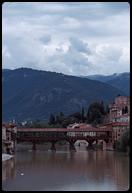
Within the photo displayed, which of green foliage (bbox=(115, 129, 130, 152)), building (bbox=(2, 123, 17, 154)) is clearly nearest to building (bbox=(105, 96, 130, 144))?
green foliage (bbox=(115, 129, 130, 152))

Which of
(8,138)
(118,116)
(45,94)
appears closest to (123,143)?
(8,138)

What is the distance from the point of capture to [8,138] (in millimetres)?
21594

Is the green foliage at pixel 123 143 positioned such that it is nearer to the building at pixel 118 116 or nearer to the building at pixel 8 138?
Result: the building at pixel 118 116

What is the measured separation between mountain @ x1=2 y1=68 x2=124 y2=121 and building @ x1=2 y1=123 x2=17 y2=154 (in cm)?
2944

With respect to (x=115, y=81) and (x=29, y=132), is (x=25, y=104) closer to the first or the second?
(x=115, y=81)

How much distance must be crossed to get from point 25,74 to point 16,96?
9.42m

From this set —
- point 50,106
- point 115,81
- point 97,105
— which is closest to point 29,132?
point 97,105

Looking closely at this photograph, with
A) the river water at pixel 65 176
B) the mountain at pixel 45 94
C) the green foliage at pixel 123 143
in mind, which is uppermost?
the mountain at pixel 45 94

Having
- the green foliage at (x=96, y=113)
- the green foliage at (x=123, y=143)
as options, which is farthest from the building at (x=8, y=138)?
the green foliage at (x=96, y=113)

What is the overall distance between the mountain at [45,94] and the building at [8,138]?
29443 millimetres

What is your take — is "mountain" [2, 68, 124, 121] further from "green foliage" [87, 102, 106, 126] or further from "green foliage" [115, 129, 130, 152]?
"green foliage" [115, 129, 130, 152]

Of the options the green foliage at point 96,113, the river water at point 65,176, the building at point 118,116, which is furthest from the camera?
the green foliage at point 96,113

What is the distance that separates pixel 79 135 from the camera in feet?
84.7

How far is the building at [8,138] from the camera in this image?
751 inches
